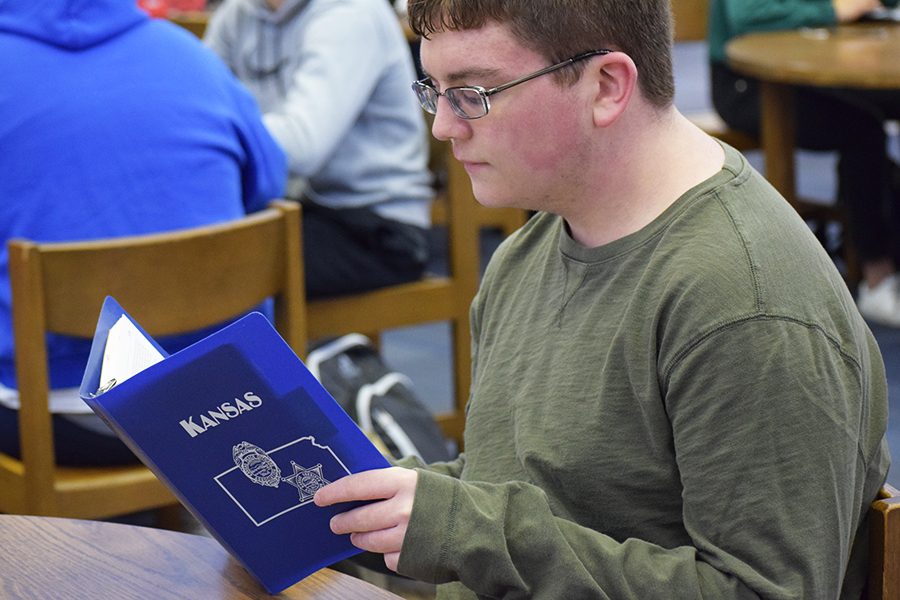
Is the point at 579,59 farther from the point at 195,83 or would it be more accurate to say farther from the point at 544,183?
the point at 195,83

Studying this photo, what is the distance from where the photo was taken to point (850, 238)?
3.91 metres

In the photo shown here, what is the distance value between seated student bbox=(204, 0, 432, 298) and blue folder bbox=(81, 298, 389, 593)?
5.34 feet

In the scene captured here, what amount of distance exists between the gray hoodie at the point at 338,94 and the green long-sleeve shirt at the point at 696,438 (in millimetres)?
1608

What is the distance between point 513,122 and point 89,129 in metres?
1.05

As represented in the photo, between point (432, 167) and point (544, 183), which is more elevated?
point (544, 183)

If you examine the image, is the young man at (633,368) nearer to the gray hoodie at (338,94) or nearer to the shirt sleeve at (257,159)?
the shirt sleeve at (257,159)

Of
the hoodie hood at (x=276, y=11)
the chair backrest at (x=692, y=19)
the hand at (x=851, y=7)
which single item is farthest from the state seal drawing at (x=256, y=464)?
the chair backrest at (x=692, y=19)

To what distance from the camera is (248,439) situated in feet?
3.07

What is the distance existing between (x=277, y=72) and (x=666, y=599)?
7.04 ft

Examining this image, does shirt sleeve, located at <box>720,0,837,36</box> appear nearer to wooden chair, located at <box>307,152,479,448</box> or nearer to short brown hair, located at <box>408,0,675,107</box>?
wooden chair, located at <box>307,152,479,448</box>

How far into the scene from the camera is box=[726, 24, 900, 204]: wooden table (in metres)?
3.06

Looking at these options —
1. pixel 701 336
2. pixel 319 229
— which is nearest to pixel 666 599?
pixel 701 336

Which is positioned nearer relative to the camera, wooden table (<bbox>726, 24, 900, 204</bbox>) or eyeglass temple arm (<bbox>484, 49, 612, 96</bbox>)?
eyeglass temple arm (<bbox>484, 49, 612, 96</bbox>)

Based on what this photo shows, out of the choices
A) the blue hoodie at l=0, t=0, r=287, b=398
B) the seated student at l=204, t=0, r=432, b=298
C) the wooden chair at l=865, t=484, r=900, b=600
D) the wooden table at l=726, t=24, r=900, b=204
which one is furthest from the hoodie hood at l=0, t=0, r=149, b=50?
the wooden table at l=726, t=24, r=900, b=204
